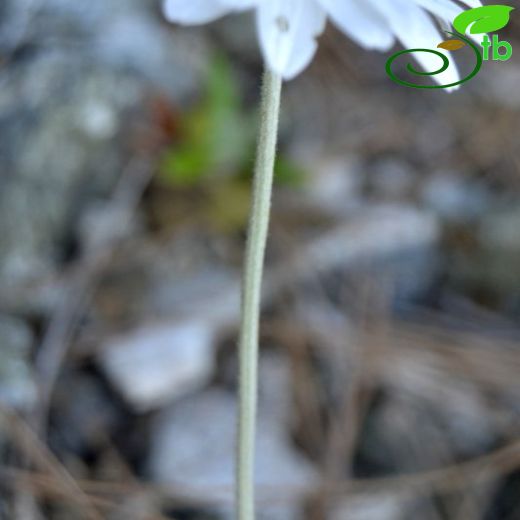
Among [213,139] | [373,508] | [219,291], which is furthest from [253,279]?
[213,139]

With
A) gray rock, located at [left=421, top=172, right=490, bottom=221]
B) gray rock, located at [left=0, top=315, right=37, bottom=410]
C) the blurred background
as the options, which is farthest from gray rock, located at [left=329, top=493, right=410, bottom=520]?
gray rock, located at [left=421, top=172, right=490, bottom=221]

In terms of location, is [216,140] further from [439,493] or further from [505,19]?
[505,19]

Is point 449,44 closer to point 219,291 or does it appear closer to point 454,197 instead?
point 219,291

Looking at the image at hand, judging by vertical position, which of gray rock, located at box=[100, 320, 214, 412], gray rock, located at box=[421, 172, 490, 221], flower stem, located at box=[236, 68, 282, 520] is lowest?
gray rock, located at box=[421, 172, 490, 221]

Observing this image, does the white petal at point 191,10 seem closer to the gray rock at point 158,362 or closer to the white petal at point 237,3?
the white petal at point 237,3

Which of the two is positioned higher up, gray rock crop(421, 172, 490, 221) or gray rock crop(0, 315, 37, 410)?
gray rock crop(0, 315, 37, 410)

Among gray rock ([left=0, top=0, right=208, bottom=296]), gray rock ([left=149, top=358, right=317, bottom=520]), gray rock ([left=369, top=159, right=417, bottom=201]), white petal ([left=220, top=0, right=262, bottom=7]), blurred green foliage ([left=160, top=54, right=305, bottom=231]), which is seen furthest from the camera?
gray rock ([left=369, top=159, right=417, bottom=201])

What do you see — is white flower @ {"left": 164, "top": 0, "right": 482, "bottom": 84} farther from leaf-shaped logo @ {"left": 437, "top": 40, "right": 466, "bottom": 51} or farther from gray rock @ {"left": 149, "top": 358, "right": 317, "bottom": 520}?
gray rock @ {"left": 149, "top": 358, "right": 317, "bottom": 520}

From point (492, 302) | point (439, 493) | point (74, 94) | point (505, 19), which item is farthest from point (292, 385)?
point (505, 19)
